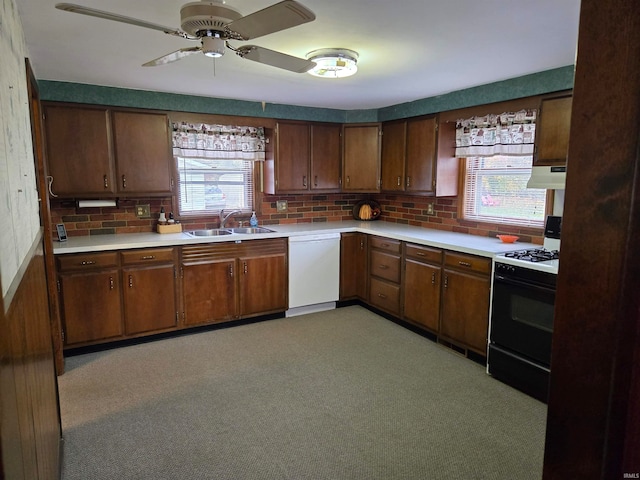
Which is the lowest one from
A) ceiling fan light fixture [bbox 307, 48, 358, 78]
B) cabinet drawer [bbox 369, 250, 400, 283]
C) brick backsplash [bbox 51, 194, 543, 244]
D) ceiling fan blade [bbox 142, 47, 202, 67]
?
cabinet drawer [bbox 369, 250, 400, 283]

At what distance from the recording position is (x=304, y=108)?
485cm

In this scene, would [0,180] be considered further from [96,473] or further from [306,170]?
[306,170]

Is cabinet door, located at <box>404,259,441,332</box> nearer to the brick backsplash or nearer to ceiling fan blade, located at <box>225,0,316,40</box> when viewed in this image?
the brick backsplash

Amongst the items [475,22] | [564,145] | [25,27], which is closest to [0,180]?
[25,27]

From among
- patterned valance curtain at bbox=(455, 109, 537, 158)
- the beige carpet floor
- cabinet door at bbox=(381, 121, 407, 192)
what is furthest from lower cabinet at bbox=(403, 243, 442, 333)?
patterned valance curtain at bbox=(455, 109, 537, 158)

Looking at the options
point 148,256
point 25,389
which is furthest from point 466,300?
point 25,389

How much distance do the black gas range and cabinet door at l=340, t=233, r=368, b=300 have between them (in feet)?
5.93

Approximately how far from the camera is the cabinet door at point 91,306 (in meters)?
3.46

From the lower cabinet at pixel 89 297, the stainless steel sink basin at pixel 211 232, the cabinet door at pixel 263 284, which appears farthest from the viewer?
the stainless steel sink basin at pixel 211 232

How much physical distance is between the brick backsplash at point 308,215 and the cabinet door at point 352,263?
71 centimetres

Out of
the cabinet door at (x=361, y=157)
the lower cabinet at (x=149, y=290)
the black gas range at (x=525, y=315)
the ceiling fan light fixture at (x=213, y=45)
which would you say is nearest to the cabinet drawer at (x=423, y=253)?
the black gas range at (x=525, y=315)

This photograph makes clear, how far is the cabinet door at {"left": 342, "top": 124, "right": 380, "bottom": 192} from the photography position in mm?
4969

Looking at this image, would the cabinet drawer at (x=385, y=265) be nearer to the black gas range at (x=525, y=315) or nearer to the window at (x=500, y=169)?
the window at (x=500, y=169)

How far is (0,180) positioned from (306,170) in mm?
3845
